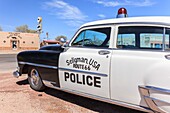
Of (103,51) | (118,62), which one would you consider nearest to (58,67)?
(103,51)

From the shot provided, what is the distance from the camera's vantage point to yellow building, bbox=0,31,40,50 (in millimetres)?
43362

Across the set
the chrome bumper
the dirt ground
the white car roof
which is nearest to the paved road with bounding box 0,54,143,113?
the dirt ground

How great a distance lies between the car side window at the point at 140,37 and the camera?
9.89ft

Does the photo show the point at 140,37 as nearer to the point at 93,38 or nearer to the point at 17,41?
the point at 93,38

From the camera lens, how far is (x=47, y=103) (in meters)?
4.38

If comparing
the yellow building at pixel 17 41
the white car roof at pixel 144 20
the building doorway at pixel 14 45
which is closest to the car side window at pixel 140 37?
the white car roof at pixel 144 20

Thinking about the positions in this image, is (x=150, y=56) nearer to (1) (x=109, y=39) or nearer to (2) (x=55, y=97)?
(1) (x=109, y=39)

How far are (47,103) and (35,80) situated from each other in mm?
1143

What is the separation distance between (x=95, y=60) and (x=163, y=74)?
4.08 ft

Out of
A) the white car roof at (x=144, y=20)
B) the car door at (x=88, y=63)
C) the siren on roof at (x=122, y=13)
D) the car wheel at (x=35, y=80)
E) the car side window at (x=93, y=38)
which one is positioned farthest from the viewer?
the car wheel at (x=35, y=80)

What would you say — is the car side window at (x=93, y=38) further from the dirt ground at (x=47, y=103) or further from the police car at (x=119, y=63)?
the dirt ground at (x=47, y=103)

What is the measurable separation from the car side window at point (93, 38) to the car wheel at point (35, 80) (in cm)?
156

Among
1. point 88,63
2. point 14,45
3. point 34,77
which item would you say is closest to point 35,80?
point 34,77

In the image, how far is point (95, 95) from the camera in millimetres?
3631
